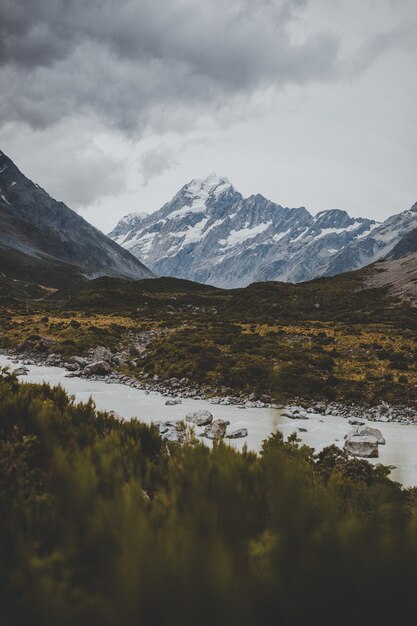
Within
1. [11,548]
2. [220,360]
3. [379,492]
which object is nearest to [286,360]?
[220,360]

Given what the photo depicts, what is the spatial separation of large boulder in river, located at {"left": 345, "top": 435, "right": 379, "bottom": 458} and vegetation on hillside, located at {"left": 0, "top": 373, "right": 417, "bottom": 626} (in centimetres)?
895

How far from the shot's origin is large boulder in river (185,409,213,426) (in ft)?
47.9

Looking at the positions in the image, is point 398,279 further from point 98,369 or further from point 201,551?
point 201,551

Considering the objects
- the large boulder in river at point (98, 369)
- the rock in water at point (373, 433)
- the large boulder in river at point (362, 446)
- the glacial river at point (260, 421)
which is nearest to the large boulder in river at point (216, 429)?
the glacial river at point (260, 421)

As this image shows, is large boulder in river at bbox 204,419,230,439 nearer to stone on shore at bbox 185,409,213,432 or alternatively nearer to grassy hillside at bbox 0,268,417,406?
stone on shore at bbox 185,409,213,432

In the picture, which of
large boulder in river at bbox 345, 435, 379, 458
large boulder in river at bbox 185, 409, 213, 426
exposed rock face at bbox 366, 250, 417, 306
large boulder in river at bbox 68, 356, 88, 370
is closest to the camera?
large boulder in river at bbox 345, 435, 379, 458

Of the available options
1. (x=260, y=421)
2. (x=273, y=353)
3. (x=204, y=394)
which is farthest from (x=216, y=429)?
(x=273, y=353)

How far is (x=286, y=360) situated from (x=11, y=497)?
22.4 m

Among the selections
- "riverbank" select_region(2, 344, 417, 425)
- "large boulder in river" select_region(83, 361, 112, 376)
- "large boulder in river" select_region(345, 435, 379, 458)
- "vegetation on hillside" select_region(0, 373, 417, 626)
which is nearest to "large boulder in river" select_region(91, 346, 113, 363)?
"riverbank" select_region(2, 344, 417, 425)

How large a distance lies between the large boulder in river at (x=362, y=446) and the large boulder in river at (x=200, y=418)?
4916mm

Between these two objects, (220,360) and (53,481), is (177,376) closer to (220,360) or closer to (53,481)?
(220,360)

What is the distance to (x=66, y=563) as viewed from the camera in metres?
2.21

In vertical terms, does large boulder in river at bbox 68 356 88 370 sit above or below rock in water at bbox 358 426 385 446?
above

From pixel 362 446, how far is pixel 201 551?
1094 centimetres
